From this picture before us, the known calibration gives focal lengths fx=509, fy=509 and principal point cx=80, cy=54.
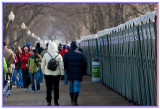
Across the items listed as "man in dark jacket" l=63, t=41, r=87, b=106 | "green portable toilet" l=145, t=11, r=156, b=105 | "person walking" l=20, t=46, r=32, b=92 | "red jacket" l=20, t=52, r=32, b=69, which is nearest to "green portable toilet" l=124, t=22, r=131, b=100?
"man in dark jacket" l=63, t=41, r=87, b=106

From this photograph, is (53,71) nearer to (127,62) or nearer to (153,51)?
(127,62)

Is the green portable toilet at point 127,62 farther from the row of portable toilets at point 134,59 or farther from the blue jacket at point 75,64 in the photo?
the blue jacket at point 75,64

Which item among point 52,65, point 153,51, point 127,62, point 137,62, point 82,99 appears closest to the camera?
point 153,51

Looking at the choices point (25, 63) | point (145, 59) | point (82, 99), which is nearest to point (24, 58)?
point (25, 63)

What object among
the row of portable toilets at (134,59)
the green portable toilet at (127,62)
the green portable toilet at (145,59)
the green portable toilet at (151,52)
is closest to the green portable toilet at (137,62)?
the row of portable toilets at (134,59)

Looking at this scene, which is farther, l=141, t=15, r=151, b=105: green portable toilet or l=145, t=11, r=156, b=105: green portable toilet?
l=141, t=15, r=151, b=105: green portable toilet

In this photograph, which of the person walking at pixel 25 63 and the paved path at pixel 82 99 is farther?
the person walking at pixel 25 63

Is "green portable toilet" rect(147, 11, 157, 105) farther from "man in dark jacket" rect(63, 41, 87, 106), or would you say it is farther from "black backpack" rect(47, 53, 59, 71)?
"black backpack" rect(47, 53, 59, 71)

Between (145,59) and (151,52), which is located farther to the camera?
(145,59)

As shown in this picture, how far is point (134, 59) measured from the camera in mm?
12867

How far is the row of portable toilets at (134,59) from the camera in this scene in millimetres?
10828

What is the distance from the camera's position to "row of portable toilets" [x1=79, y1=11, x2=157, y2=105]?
10828mm

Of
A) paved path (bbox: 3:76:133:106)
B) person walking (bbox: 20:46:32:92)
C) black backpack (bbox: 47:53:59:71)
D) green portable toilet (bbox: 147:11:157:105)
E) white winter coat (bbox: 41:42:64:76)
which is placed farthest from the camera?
person walking (bbox: 20:46:32:92)

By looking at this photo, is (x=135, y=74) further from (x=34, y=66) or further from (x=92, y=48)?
(x=92, y=48)
